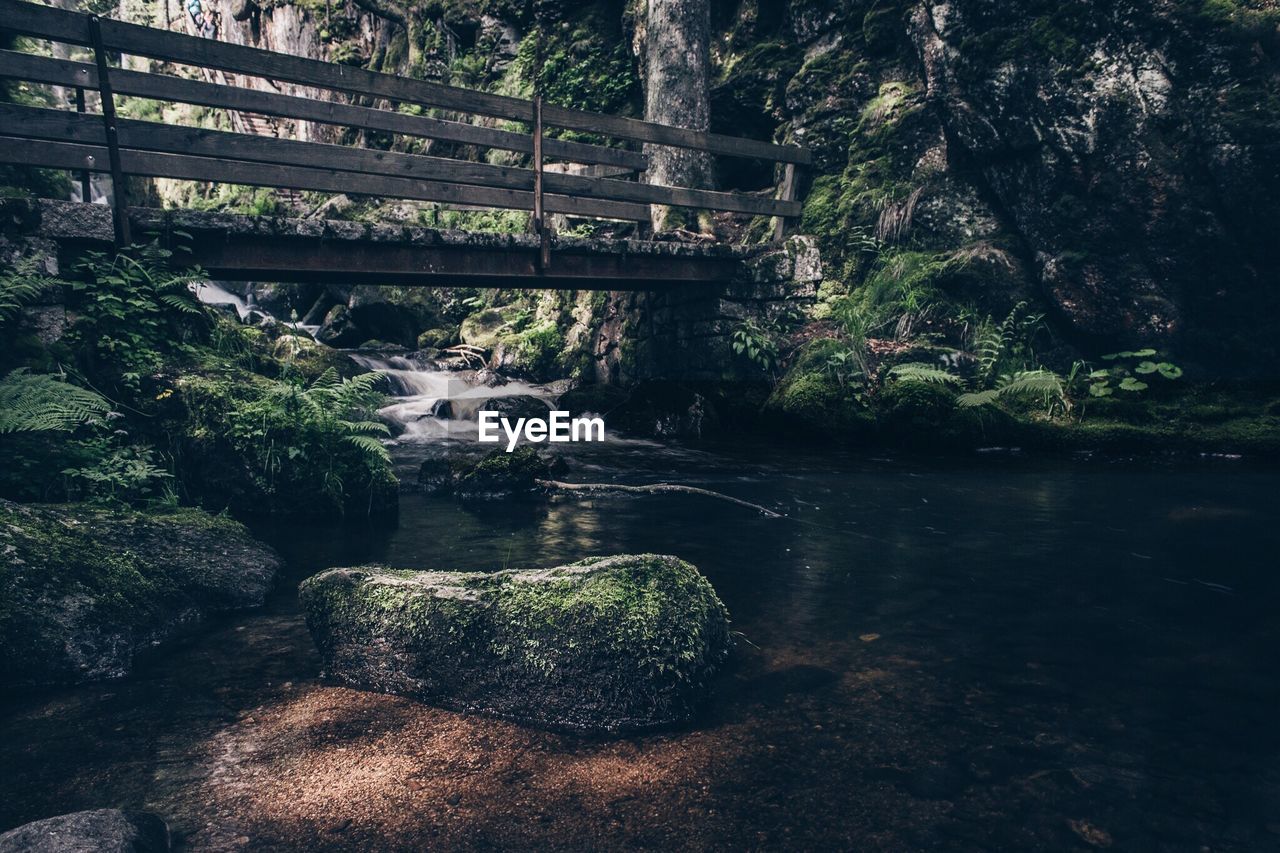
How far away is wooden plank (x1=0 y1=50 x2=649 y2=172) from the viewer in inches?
250

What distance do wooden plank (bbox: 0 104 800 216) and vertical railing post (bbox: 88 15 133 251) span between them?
134 mm

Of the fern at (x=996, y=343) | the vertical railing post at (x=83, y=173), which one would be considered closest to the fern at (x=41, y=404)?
the vertical railing post at (x=83, y=173)

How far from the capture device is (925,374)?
8953 millimetres

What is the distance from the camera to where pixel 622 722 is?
3.05 meters

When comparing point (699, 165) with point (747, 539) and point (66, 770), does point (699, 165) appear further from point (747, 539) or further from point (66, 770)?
point (66, 770)

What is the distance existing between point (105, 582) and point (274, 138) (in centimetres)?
530

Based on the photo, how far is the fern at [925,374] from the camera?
29.4 feet

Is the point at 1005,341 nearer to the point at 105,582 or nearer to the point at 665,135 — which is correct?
the point at 665,135

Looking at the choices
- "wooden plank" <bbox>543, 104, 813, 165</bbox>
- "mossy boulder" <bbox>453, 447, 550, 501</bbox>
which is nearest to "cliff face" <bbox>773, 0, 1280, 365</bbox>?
"wooden plank" <bbox>543, 104, 813, 165</bbox>

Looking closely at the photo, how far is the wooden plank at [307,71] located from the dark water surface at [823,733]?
17.2 feet

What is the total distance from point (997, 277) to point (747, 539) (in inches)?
248

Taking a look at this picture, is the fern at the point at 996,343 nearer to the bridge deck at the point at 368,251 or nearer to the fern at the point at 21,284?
the bridge deck at the point at 368,251

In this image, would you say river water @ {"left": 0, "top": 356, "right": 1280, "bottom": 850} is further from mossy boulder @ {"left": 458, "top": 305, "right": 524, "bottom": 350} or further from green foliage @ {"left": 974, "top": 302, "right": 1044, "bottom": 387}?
mossy boulder @ {"left": 458, "top": 305, "right": 524, "bottom": 350}

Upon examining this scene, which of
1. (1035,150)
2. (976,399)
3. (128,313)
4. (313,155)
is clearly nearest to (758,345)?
(976,399)
